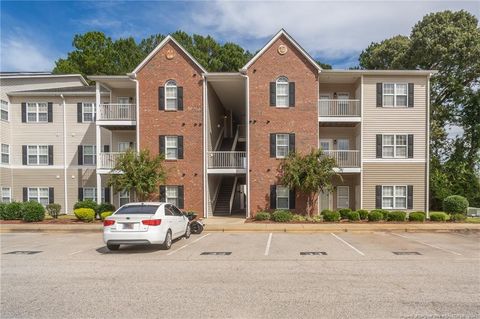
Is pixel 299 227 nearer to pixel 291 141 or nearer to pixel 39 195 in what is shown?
pixel 291 141

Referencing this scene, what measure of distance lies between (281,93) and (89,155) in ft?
49.6

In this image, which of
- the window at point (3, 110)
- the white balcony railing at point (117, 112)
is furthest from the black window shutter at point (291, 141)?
the window at point (3, 110)

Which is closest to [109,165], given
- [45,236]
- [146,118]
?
[146,118]

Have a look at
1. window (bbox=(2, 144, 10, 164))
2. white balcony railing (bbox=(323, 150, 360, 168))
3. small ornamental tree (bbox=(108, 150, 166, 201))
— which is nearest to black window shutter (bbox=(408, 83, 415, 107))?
white balcony railing (bbox=(323, 150, 360, 168))

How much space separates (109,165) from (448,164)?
2612 cm

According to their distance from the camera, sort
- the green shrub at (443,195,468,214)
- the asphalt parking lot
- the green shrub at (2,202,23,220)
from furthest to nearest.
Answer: the green shrub at (2,202,23,220) → the green shrub at (443,195,468,214) → the asphalt parking lot

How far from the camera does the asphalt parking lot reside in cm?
615

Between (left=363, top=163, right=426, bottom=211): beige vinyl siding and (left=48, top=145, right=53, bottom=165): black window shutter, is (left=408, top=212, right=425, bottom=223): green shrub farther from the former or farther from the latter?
(left=48, top=145, right=53, bottom=165): black window shutter

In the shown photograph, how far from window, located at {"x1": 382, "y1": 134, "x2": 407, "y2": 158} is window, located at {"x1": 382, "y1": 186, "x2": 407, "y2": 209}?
222 cm

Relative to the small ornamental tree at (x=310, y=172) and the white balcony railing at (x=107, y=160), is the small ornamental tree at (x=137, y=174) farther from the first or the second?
the small ornamental tree at (x=310, y=172)

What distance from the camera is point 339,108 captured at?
2386 cm

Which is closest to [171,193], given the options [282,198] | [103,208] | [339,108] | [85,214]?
[103,208]

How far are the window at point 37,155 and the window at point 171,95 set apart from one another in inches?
424

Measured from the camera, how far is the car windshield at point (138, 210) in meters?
11.9
